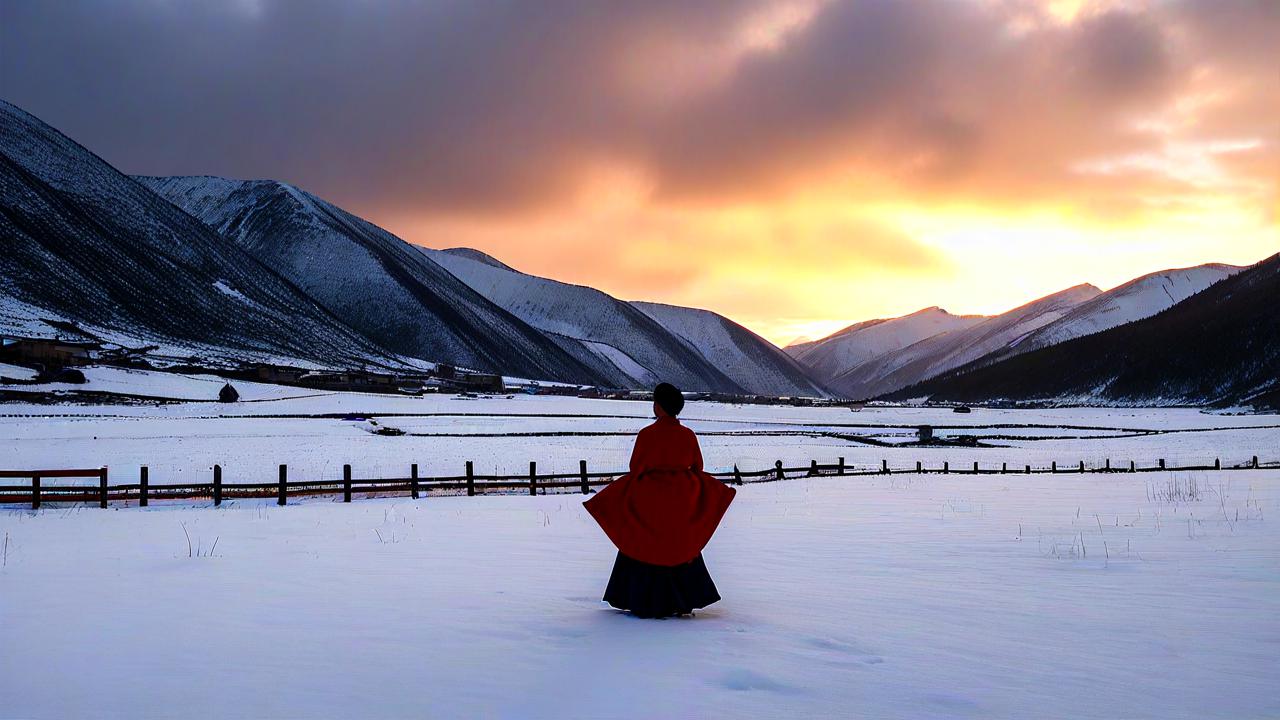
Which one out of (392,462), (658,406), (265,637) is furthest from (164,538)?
(392,462)

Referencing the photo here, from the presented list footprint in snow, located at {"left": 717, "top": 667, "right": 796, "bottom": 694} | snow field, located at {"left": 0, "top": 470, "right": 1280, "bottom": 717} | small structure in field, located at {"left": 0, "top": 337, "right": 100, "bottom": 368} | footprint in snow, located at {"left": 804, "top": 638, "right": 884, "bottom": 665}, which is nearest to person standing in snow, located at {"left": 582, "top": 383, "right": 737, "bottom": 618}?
snow field, located at {"left": 0, "top": 470, "right": 1280, "bottom": 717}

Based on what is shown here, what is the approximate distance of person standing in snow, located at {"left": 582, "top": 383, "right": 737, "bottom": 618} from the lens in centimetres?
875

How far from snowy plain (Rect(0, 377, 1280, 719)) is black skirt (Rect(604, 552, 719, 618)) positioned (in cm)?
24

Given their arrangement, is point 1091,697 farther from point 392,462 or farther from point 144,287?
point 144,287

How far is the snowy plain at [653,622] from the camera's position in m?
6.26

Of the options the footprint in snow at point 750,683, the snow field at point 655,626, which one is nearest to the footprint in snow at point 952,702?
the snow field at point 655,626

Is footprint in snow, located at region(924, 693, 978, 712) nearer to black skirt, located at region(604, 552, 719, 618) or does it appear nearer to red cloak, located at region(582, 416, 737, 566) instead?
red cloak, located at region(582, 416, 737, 566)

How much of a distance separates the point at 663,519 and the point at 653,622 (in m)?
0.89

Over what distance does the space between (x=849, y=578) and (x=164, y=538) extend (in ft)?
36.2

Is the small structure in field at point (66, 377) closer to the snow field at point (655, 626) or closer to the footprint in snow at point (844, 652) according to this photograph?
the snow field at point (655, 626)

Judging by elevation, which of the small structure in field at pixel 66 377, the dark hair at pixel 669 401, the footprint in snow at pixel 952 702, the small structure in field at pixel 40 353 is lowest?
the footprint in snow at pixel 952 702

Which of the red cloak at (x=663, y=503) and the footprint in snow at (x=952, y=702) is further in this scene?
the red cloak at (x=663, y=503)

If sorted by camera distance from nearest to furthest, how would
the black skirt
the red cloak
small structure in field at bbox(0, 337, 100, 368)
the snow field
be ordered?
the snow field < the red cloak < the black skirt < small structure in field at bbox(0, 337, 100, 368)

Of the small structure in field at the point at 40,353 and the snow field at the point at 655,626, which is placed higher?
the small structure in field at the point at 40,353
